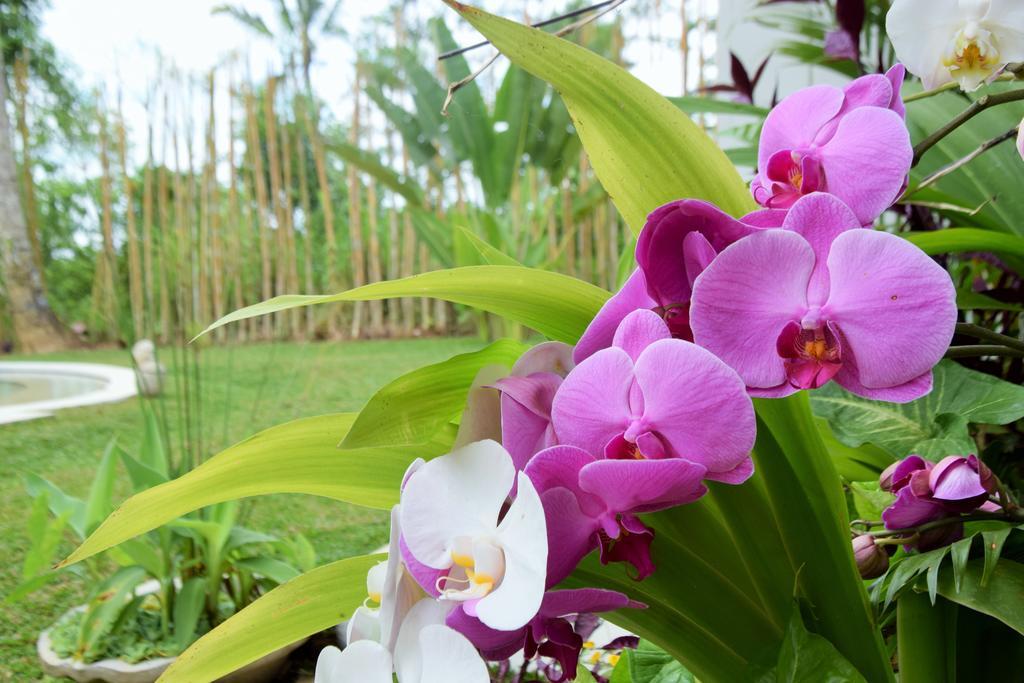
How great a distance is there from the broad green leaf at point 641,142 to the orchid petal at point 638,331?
4.8 inches

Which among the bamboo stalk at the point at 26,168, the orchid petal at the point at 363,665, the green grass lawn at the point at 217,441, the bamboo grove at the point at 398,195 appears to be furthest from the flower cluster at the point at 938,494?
the bamboo stalk at the point at 26,168

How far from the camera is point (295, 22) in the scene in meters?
8.07

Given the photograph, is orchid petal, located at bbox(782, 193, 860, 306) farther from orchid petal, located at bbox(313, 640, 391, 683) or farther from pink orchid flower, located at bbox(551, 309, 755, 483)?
orchid petal, located at bbox(313, 640, 391, 683)

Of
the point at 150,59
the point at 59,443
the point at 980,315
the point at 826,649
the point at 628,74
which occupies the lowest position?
the point at 59,443

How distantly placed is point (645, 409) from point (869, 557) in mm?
194

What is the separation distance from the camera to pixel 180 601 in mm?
1135

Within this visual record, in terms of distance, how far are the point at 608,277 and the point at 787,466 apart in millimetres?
5050

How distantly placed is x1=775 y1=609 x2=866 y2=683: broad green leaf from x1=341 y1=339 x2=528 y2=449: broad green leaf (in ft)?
0.50

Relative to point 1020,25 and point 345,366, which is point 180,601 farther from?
point 345,366

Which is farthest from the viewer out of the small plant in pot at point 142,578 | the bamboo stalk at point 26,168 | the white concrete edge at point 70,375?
the bamboo stalk at point 26,168

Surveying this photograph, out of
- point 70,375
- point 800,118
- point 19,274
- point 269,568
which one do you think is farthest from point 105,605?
point 19,274

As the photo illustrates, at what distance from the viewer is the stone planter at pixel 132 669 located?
3.52 feet

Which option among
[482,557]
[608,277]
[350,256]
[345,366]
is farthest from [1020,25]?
[350,256]

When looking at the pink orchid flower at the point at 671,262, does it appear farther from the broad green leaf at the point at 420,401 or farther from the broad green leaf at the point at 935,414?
the broad green leaf at the point at 935,414
